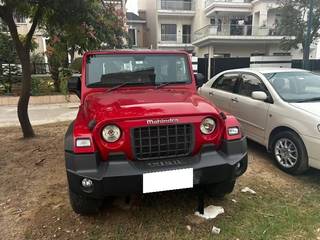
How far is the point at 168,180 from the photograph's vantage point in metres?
2.63

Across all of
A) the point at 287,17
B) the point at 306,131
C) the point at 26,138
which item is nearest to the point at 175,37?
the point at 287,17

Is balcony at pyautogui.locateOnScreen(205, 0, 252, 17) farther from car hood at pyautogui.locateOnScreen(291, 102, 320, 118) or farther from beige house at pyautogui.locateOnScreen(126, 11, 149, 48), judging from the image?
car hood at pyautogui.locateOnScreen(291, 102, 320, 118)

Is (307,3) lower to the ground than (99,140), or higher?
higher

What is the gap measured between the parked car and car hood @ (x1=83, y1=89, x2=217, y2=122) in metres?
1.62

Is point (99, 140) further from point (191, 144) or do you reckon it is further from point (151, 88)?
point (151, 88)

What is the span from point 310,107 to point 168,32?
26.5 meters

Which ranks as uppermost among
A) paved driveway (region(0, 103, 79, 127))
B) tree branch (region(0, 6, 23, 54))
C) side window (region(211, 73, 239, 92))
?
tree branch (region(0, 6, 23, 54))

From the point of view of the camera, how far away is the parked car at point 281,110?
12.4ft

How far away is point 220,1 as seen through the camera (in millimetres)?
25734

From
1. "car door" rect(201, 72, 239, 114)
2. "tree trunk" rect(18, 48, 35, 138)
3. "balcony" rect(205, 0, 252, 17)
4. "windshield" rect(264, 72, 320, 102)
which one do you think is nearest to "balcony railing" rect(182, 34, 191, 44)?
"balcony" rect(205, 0, 252, 17)

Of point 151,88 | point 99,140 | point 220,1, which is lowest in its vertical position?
point 99,140

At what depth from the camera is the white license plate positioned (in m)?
2.57

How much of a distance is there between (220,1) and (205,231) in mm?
26159

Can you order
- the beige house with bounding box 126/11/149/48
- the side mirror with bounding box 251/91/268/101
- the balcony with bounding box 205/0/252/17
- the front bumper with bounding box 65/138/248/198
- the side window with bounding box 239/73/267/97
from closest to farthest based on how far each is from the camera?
the front bumper with bounding box 65/138/248/198
the side mirror with bounding box 251/91/268/101
the side window with bounding box 239/73/267/97
the balcony with bounding box 205/0/252/17
the beige house with bounding box 126/11/149/48
